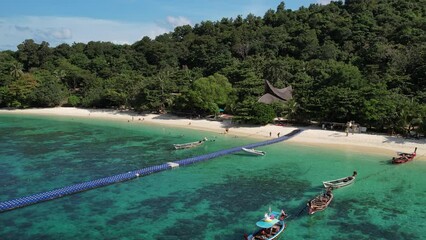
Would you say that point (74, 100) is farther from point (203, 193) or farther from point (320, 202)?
point (320, 202)

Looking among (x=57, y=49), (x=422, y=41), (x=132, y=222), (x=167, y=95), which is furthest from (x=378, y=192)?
(x=57, y=49)

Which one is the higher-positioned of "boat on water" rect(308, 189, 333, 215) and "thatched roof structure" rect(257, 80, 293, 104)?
"thatched roof structure" rect(257, 80, 293, 104)

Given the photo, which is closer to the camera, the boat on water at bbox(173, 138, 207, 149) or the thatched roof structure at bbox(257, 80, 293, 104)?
the boat on water at bbox(173, 138, 207, 149)

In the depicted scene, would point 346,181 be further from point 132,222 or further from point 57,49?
point 57,49

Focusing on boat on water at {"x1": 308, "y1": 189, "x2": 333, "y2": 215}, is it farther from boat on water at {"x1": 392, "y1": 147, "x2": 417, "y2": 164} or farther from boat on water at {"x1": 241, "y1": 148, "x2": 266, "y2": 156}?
boat on water at {"x1": 241, "y1": 148, "x2": 266, "y2": 156}

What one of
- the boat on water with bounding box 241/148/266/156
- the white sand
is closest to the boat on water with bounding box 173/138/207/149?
the boat on water with bounding box 241/148/266/156

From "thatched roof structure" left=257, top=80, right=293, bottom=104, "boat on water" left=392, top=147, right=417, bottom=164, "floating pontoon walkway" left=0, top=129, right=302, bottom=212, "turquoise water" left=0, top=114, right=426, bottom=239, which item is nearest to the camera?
"turquoise water" left=0, top=114, right=426, bottom=239
